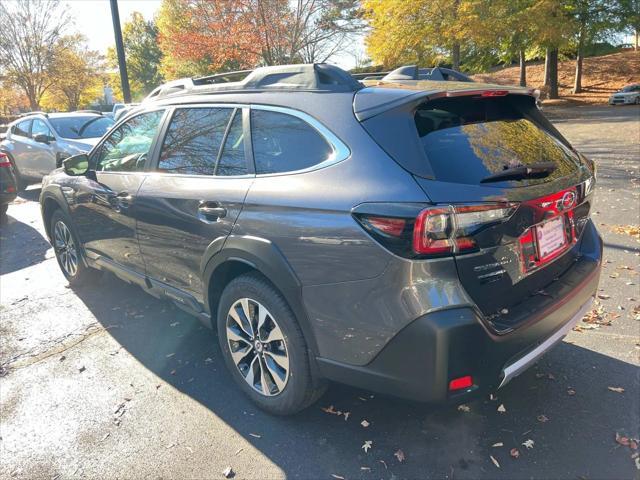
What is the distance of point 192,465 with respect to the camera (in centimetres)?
249

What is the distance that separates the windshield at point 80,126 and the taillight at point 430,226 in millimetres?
9442

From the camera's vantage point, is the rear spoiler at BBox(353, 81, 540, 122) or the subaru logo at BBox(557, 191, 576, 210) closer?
the rear spoiler at BBox(353, 81, 540, 122)

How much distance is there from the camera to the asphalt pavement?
2418 mm

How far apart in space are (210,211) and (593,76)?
4360 centimetres

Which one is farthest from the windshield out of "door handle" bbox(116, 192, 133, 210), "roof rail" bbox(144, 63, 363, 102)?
"roof rail" bbox(144, 63, 363, 102)

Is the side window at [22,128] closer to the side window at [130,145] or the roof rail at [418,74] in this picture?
the side window at [130,145]

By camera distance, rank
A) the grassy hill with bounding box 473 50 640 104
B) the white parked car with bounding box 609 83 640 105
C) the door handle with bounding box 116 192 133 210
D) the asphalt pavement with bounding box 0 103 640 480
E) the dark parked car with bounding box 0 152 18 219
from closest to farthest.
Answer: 1. the asphalt pavement with bounding box 0 103 640 480
2. the door handle with bounding box 116 192 133 210
3. the dark parked car with bounding box 0 152 18 219
4. the white parked car with bounding box 609 83 640 105
5. the grassy hill with bounding box 473 50 640 104

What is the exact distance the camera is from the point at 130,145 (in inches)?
150

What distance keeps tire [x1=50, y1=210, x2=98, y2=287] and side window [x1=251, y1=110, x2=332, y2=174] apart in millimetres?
2737

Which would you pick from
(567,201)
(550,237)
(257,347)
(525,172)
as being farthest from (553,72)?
(257,347)

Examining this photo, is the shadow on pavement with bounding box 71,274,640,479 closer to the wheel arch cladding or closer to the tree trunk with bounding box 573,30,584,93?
the wheel arch cladding

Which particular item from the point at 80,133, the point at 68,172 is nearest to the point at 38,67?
the point at 80,133

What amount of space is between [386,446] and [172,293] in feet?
5.84

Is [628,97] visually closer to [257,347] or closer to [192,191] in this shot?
[192,191]
